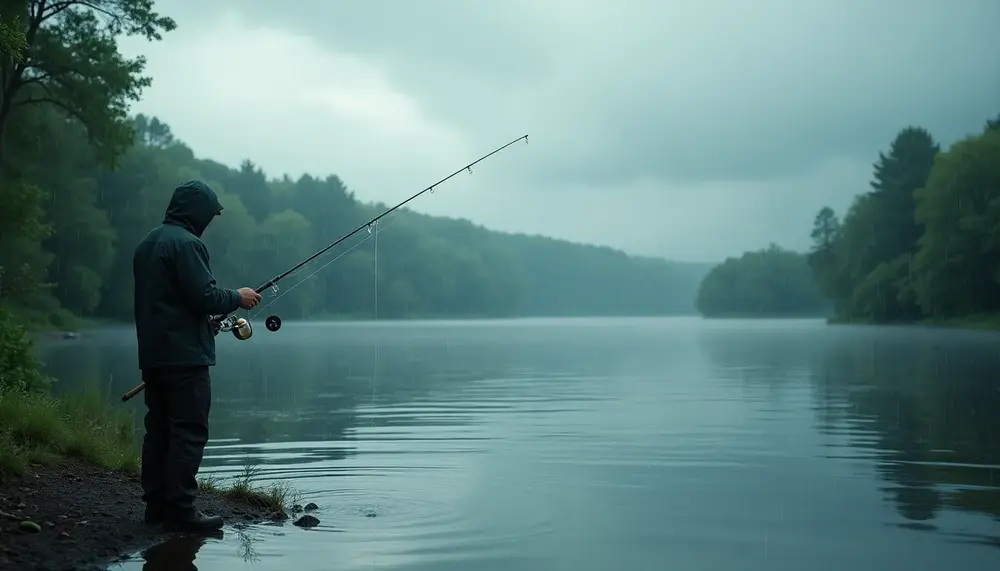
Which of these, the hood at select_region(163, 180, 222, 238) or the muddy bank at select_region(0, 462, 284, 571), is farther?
the hood at select_region(163, 180, 222, 238)

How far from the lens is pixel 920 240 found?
228 feet

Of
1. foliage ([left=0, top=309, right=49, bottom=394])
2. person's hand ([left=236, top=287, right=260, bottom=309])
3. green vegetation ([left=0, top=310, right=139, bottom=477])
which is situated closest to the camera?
person's hand ([left=236, top=287, right=260, bottom=309])

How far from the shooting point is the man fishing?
6.64 meters

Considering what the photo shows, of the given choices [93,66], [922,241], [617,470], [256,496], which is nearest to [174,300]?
A: [256,496]

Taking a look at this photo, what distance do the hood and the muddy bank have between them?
1.95 meters

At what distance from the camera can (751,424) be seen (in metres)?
14.7

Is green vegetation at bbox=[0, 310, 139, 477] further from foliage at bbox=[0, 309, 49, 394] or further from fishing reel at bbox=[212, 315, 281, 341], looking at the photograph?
fishing reel at bbox=[212, 315, 281, 341]

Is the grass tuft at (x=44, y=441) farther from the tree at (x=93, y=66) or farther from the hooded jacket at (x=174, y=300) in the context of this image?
the tree at (x=93, y=66)

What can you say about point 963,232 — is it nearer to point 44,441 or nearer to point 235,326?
point 235,326

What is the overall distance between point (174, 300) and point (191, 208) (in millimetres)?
673

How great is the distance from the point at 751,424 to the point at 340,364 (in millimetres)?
18061

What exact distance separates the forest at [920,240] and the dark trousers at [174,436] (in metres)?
63.0

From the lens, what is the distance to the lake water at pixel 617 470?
6.95 metres

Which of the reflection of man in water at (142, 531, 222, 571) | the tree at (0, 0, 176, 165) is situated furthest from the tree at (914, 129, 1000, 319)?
the reflection of man in water at (142, 531, 222, 571)
